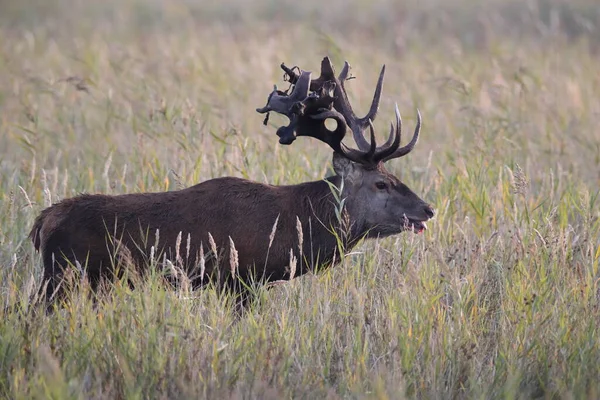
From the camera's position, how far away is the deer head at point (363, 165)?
22.8 feet

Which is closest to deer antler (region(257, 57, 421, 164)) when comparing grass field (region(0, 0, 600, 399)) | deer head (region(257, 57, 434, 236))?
deer head (region(257, 57, 434, 236))

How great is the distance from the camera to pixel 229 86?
12914 millimetres

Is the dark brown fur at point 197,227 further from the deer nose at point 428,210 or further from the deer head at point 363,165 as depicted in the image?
the deer nose at point 428,210

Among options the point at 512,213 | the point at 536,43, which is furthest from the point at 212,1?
the point at 512,213

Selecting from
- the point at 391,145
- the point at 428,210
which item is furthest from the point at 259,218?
the point at 428,210

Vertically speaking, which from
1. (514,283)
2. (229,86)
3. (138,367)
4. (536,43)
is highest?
(536,43)

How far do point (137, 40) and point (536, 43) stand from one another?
6.89 metres

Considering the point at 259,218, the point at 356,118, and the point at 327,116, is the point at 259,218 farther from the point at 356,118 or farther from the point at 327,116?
the point at 356,118

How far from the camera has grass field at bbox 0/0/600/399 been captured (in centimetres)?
528

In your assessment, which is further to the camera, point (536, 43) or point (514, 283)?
point (536, 43)

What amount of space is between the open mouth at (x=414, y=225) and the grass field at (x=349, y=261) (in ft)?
0.52

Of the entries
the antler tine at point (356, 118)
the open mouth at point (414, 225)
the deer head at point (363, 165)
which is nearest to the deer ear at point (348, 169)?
the deer head at point (363, 165)

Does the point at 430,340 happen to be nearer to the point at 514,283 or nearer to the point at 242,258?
the point at 514,283

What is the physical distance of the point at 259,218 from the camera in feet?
22.5
